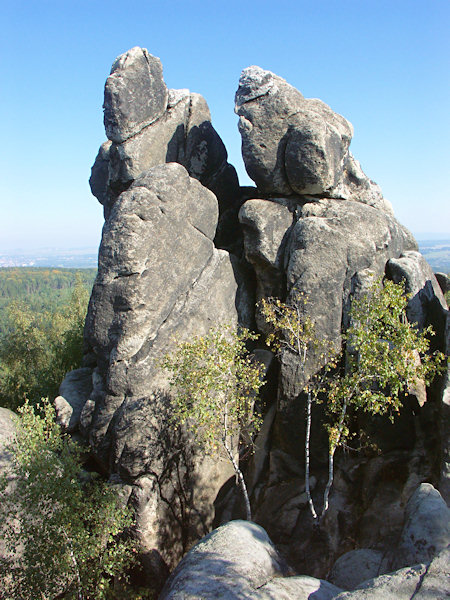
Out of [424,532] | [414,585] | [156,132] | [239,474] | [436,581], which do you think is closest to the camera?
[436,581]

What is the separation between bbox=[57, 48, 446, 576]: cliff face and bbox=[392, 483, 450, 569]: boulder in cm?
244

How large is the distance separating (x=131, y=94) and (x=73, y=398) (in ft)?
47.7

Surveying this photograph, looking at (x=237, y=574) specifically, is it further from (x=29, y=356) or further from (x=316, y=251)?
(x=29, y=356)

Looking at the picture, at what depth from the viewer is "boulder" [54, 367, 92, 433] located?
19.7 metres

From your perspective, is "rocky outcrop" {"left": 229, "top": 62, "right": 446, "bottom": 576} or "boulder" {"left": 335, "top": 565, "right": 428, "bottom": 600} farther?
"rocky outcrop" {"left": 229, "top": 62, "right": 446, "bottom": 576}

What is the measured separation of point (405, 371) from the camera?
13203mm

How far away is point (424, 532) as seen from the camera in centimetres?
1133

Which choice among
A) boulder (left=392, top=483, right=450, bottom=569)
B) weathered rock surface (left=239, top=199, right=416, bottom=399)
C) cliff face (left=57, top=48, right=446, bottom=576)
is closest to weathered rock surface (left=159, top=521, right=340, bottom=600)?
boulder (left=392, top=483, right=450, bottom=569)

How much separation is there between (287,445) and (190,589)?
8.58m

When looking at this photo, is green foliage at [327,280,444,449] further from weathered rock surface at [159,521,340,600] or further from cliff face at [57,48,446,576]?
weathered rock surface at [159,521,340,600]

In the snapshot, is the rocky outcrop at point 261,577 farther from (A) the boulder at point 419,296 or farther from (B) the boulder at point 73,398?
(B) the boulder at point 73,398

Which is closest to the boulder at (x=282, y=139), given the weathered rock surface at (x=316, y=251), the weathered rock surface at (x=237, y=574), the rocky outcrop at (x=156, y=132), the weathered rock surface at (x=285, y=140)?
the weathered rock surface at (x=285, y=140)

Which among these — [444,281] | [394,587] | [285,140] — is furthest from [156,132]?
[394,587]

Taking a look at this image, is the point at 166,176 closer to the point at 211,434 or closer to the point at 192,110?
the point at 192,110
